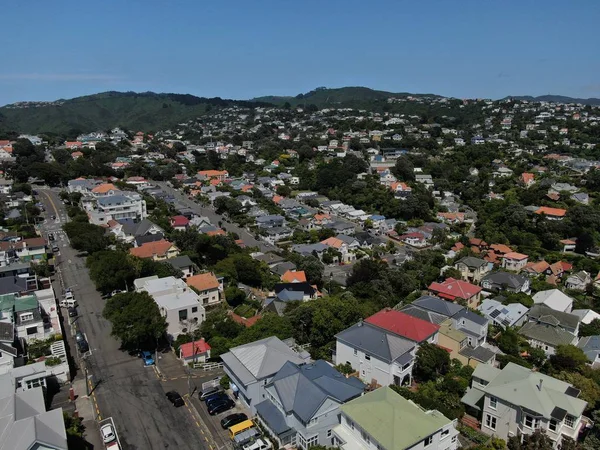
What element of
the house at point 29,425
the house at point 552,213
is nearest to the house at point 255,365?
the house at point 29,425

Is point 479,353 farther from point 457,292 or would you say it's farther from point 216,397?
point 216,397

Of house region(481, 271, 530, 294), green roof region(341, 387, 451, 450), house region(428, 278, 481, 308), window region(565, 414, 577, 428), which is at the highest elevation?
green roof region(341, 387, 451, 450)

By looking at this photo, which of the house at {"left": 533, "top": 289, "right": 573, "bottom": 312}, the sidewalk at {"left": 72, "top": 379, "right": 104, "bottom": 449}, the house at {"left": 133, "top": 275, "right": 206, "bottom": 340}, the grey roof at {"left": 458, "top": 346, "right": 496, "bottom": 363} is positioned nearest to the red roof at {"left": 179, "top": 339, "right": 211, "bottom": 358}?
the house at {"left": 133, "top": 275, "right": 206, "bottom": 340}

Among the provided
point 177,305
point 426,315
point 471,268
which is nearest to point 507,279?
point 471,268

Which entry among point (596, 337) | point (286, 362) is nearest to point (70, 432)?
point (286, 362)

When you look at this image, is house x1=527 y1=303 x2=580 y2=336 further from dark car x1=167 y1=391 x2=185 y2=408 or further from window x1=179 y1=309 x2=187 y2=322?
dark car x1=167 y1=391 x2=185 y2=408

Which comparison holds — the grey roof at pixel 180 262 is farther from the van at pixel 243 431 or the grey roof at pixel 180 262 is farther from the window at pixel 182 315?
the van at pixel 243 431
